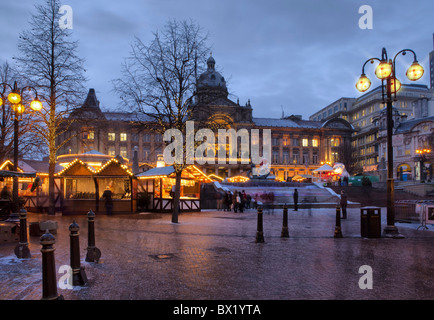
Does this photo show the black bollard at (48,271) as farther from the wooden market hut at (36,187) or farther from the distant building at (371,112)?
the distant building at (371,112)

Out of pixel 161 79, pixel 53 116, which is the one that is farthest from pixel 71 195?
pixel 161 79

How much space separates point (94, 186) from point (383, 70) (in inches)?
729

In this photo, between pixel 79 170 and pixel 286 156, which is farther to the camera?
pixel 286 156

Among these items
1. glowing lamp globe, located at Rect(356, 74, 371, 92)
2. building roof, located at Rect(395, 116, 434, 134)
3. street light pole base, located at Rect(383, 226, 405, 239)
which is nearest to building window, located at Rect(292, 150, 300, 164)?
building roof, located at Rect(395, 116, 434, 134)

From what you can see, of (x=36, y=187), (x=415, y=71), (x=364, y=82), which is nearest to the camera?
(x=415, y=71)

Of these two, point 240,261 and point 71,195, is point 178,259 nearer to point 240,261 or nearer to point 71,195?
point 240,261

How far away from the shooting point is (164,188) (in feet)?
79.1

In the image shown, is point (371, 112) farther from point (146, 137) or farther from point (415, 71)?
point (415, 71)

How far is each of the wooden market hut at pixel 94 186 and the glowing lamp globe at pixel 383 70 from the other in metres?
15.7

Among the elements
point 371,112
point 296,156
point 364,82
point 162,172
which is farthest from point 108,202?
point 371,112

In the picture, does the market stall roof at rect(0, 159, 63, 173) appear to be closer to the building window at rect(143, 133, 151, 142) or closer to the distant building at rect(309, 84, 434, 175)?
the building window at rect(143, 133, 151, 142)

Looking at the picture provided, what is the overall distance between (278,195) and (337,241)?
2552 cm

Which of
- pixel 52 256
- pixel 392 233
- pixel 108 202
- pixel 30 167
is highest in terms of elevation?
pixel 30 167
